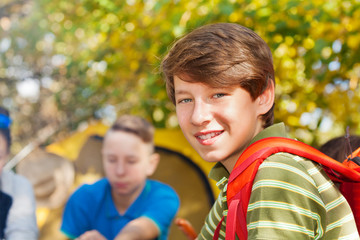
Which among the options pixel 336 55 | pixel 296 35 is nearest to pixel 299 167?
pixel 296 35

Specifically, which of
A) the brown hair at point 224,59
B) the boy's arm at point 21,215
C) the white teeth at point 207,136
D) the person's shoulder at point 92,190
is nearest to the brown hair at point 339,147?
the brown hair at point 224,59

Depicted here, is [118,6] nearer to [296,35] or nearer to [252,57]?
[296,35]

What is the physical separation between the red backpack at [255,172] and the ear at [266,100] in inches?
5.6

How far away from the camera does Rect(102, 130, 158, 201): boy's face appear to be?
1981 millimetres

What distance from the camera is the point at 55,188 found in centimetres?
253

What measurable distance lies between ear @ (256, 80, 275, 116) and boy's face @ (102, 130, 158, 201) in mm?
1076

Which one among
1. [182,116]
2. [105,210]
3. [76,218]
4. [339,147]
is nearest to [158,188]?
[105,210]

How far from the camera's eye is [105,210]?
2.01m

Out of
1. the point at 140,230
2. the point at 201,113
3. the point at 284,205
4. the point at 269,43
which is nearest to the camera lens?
the point at 284,205

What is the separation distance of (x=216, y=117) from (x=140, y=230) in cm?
98

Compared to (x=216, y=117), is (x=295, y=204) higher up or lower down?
lower down

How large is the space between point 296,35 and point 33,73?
3.98 metres

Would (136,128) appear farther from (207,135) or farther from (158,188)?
(207,135)

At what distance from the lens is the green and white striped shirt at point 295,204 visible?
2.47 feet
